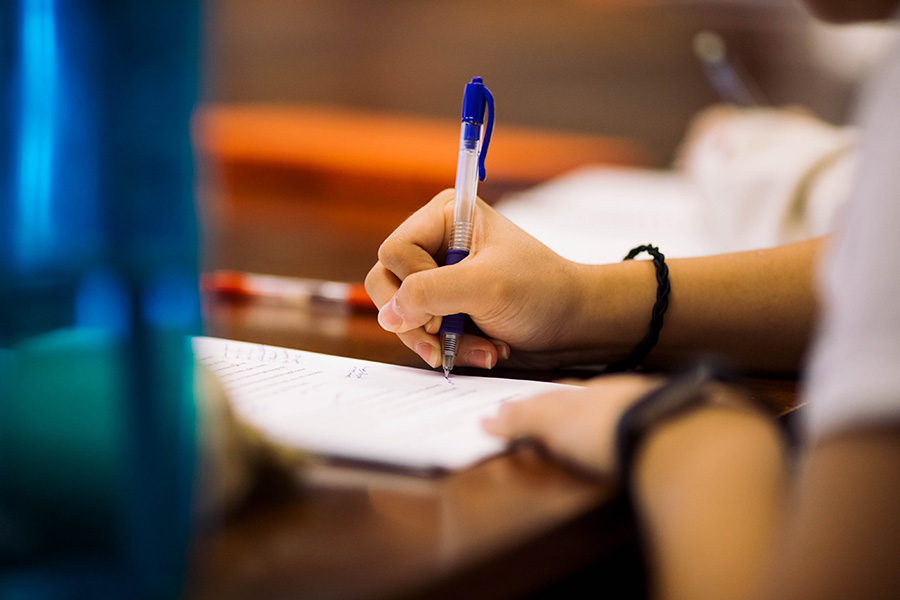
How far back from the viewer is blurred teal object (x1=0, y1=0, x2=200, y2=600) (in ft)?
0.75

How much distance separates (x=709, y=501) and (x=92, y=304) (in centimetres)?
22

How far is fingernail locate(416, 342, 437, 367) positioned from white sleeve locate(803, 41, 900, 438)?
292 millimetres

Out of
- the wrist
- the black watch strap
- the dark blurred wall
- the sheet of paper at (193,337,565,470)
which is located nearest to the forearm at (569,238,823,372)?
the wrist

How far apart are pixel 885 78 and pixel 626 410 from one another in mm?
158

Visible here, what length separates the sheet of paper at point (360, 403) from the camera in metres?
0.34

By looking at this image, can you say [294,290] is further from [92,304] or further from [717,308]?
[92,304]

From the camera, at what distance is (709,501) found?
1.00ft

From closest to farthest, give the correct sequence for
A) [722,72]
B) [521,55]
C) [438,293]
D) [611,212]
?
[438,293]
[611,212]
[521,55]
[722,72]

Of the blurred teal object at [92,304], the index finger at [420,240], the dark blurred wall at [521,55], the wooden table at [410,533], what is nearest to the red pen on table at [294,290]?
the index finger at [420,240]

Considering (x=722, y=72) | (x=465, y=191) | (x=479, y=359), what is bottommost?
(x=479, y=359)

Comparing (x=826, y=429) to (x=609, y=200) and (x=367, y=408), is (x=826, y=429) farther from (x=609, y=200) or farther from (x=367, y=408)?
(x=609, y=200)

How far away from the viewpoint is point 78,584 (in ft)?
0.74

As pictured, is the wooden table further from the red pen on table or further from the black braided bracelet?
the red pen on table

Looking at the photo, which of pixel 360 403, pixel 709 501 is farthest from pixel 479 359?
pixel 709 501
